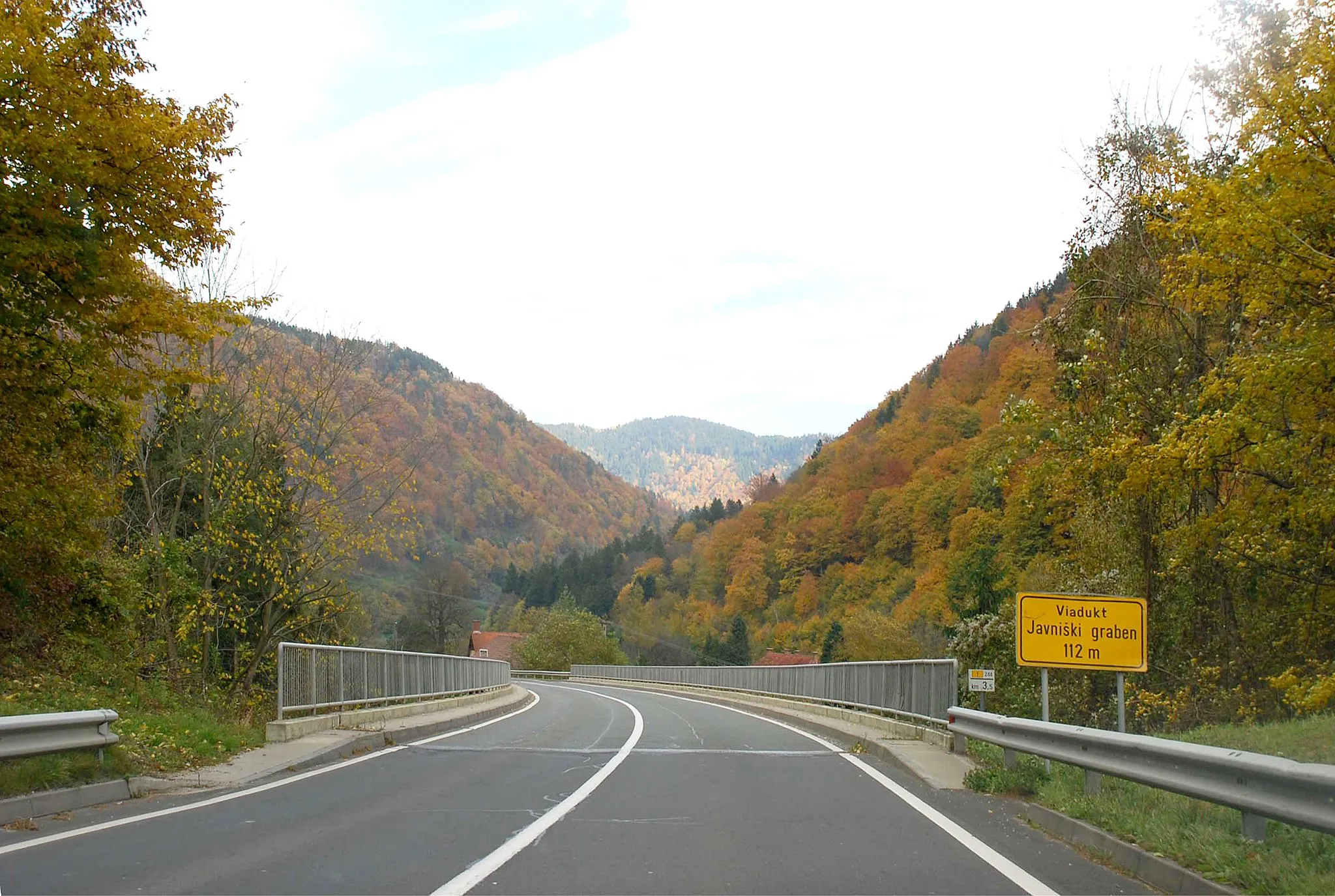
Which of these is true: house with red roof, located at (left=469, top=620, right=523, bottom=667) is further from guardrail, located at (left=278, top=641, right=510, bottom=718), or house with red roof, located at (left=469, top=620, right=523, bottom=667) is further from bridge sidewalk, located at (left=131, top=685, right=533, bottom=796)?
bridge sidewalk, located at (left=131, top=685, right=533, bottom=796)

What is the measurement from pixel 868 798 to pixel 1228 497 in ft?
34.4

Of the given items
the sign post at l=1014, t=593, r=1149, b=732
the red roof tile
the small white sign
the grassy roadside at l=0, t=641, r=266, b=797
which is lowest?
the red roof tile

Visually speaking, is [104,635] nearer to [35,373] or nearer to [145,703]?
[145,703]

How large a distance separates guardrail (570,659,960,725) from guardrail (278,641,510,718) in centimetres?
862

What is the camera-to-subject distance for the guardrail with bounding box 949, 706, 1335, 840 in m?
5.08

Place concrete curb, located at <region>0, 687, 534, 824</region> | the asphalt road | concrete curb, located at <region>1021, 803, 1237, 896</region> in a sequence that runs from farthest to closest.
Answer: concrete curb, located at <region>0, 687, 534, 824</region>, the asphalt road, concrete curb, located at <region>1021, 803, 1237, 896</region>

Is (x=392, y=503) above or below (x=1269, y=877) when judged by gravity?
above

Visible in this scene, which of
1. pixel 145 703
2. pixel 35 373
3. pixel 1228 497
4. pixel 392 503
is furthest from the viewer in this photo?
pixel 392 503

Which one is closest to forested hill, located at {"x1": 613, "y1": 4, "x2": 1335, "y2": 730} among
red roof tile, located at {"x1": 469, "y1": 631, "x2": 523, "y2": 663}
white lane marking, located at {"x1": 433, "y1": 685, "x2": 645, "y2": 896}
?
white lane marking, located at {"x1": 433, "y1": 685, "x2": 645, "y2": 896}

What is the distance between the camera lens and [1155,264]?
2019 centimetres

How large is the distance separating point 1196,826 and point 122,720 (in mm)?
10724

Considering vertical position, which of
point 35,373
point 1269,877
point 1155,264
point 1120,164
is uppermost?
point 1120,164

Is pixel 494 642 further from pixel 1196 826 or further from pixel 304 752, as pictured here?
pixel 1196 826

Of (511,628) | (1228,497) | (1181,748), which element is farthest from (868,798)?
(511,628)
